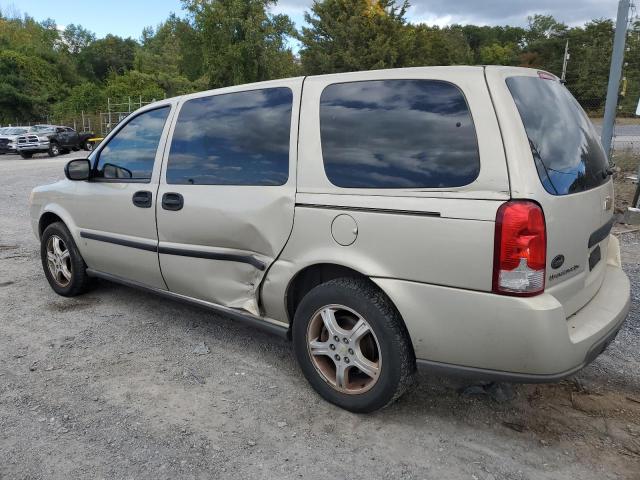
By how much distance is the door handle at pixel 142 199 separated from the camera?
12.3 ft

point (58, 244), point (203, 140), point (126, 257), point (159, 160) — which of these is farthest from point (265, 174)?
point (58, 244)

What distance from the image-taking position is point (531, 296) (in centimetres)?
231

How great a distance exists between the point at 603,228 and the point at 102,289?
165 inches

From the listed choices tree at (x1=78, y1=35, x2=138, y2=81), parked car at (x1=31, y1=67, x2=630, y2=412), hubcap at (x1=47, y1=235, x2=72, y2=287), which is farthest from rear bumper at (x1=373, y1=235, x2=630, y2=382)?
tree at (x1=78, y1=35, x2=138, y2=81)

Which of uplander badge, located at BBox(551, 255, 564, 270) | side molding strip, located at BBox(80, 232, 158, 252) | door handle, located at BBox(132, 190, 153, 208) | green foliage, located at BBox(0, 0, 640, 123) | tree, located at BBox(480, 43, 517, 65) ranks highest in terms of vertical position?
tree, located at BBox(480, 43, 517, 65)

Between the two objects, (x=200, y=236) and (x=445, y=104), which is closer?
(x=445, y=104)

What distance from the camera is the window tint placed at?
2.45 meters

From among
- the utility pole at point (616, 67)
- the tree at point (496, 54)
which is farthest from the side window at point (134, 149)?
the tree at point (496, 54)

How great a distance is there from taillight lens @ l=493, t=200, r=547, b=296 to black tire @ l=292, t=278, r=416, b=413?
1.86 feet

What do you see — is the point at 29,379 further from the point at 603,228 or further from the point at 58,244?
the point at 603,228

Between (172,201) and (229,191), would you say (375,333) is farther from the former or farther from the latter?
(172,201)

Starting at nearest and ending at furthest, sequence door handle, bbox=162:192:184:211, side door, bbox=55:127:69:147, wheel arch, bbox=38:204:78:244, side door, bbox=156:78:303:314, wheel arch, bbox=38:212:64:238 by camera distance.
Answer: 1. side door, bbox=156:78:303:314
2. door handle, bbox=162:192:184:211
3. wheel arch, bbox=38:204:78:244
4. wheel arch, bbox=38:212:64:238
5. side door, bbox=55:127:69:147

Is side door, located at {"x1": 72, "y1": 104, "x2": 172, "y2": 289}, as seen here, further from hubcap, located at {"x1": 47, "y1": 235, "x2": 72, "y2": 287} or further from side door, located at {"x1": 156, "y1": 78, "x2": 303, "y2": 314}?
hubcap, located at {"x1": 47, "y1": 235, "x2": 72, "y2": 287}

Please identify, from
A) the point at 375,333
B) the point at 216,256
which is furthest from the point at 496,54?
the point at 375,333
